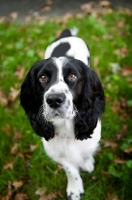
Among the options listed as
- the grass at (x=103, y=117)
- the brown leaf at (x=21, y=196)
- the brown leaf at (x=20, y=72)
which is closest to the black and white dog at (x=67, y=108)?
the grass at (x=103, y=117)

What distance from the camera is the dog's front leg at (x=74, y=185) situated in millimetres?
2742

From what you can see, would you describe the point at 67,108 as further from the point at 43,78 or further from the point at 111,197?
the point at 111,197

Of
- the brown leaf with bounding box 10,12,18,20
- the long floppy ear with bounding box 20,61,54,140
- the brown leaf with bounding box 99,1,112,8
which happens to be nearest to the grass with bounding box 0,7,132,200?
the brown leaf with bounding box 99,1,112,8

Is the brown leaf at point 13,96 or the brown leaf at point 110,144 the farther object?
the brown leaf at point 13,96

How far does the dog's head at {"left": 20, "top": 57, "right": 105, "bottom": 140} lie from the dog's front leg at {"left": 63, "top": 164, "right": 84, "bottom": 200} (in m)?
0.47

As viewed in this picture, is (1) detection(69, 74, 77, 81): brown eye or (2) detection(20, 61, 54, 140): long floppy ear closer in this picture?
(1) detection(69, 74, 77, 81): brown eye

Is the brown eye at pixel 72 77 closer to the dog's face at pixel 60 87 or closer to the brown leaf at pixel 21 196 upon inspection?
the dog's face at pixel 60 87

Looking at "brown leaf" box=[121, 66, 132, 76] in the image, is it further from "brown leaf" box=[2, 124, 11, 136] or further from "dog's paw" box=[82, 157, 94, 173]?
"brown leaf" box=[2, 124, 11, 136]

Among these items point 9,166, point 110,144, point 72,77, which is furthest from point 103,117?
point 72,77

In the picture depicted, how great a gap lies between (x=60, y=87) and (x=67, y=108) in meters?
0.16

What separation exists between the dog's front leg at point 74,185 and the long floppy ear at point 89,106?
46 centimetres

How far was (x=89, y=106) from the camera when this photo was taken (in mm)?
2418

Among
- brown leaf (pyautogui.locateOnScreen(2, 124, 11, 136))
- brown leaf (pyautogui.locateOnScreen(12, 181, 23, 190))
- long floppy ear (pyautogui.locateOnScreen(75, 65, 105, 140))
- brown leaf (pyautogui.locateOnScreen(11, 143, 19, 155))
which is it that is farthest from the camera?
brown leaf (pyautogui.locateOnScreen(2, 124, 11, 136))

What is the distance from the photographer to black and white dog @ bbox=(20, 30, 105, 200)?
205 centimetres
